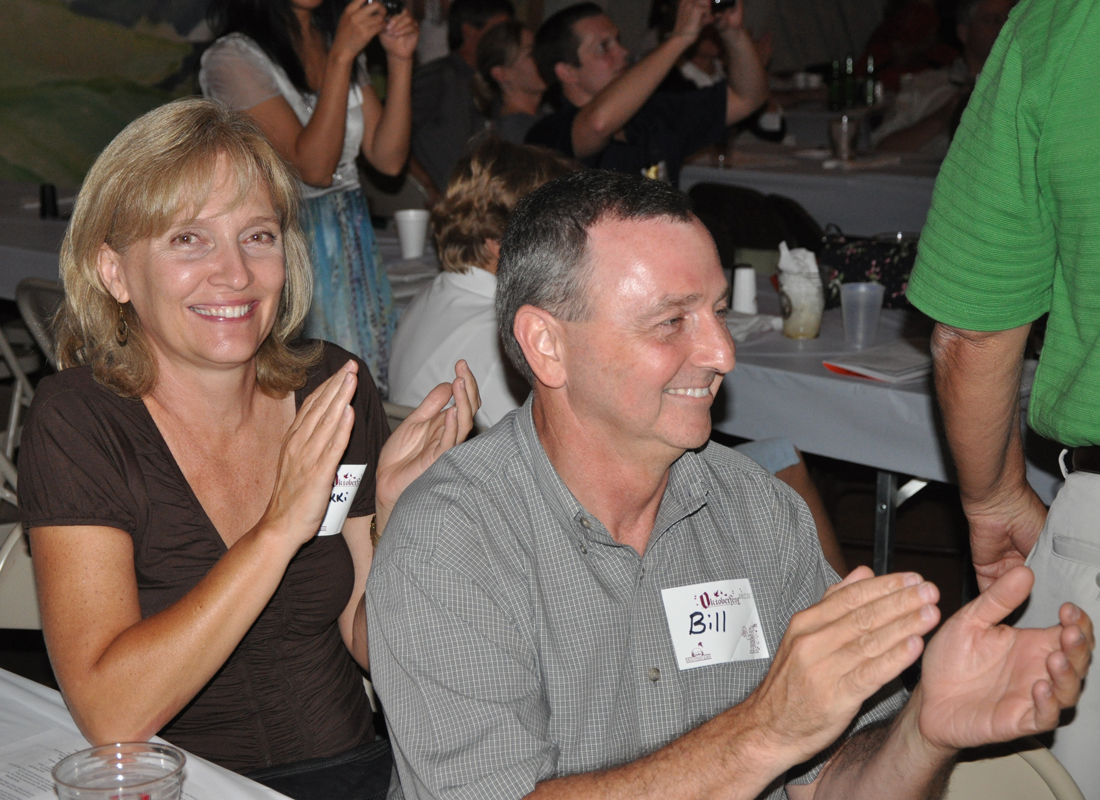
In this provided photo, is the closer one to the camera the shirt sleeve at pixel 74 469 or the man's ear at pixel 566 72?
the shirt sleeve at pixel 74 469

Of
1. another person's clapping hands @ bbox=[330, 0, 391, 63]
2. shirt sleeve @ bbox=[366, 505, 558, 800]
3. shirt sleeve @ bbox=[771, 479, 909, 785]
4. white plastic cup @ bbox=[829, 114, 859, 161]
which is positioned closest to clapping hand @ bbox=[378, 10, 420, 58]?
another person's clapping hands @ bbox=[330, 0, 391, 63]

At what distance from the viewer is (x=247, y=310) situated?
1.65 m

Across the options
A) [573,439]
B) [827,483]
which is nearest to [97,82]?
[827,483]

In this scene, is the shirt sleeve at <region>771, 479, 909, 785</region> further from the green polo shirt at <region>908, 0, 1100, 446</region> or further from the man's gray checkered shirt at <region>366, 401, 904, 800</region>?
the green polo shirt at <region>908, 0, 1100, 446</region>

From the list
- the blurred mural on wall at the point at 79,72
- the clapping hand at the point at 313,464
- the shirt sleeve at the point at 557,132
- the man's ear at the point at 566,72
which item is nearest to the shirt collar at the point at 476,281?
the clapping hand at the point at 313,464

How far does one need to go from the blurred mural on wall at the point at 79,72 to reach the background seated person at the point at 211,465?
4.93 meters

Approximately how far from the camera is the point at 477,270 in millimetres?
2465

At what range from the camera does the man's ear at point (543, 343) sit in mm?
1354

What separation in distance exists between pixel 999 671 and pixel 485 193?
1.62m

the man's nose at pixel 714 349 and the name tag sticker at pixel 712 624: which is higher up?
the man's nose at pixel 714 349

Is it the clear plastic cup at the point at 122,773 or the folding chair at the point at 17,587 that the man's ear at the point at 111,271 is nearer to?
the folding chair at the point at 17,587

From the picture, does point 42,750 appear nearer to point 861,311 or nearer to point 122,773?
point 122,773

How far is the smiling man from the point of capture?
1.08 meters

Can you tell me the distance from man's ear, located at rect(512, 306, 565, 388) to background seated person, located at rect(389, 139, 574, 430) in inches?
39.9
